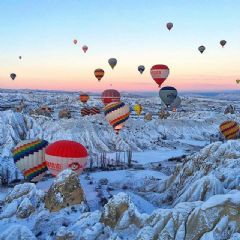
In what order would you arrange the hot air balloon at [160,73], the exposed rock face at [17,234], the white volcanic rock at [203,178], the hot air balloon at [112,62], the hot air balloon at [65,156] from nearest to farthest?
the exposed rock face at [17,234] < the white volcanic rock at [203,178] < the hot air balloon at [65,156] < the hot air balloon at [160,73] < the hot air balloon at [112,62]

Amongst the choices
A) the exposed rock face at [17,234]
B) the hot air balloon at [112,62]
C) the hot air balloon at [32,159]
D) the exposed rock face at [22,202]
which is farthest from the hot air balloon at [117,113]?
the exposed rock face at [17,234]

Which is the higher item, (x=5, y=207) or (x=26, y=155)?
(x=26, y=155)

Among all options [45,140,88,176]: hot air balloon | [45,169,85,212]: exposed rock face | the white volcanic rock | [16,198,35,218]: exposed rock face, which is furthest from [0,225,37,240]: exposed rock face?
the white volcanic rock

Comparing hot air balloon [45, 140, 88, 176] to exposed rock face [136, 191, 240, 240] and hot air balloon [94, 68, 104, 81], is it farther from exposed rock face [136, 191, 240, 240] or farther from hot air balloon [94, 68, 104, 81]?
hot air balloon [94, 68, 104, 81]

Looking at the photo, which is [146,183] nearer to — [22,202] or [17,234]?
[22,202]

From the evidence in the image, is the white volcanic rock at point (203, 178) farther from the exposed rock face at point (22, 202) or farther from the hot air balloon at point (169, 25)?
the hot air balloon at point (169, 25)

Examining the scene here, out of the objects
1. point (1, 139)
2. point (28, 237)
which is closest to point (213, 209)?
point (28, 237)

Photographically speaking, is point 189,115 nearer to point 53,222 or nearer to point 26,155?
point 26,155
